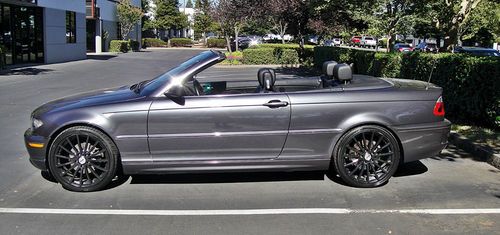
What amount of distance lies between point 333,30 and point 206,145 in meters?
21.3

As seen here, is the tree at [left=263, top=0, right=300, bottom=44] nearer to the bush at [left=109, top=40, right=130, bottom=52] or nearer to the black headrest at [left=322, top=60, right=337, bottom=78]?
the black headrest at [left=322, top=60, right=337, bottom=78]

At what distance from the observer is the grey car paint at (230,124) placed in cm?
517

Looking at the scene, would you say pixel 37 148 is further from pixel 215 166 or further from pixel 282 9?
pixel 282 9

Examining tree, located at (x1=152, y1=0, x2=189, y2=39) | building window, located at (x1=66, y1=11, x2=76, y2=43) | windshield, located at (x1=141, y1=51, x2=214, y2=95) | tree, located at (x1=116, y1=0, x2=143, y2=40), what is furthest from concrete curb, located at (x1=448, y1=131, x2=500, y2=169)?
tree, located at (x1=152, y1=0, x2=189, y2=39)

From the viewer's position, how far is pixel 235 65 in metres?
27.3

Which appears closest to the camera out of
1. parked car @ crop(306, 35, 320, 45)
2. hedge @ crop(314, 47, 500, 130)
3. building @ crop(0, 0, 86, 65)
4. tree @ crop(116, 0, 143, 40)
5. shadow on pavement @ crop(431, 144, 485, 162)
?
shadow on pavement @ crop(431, 144, 485, 162)

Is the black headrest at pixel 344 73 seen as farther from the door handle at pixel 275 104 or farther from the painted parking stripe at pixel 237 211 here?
the painted parking stripe at pixel 237 211

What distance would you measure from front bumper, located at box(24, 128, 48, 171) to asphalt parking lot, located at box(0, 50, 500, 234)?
32cm

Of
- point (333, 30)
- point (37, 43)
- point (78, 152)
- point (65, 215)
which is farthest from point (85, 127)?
point (37, 43)

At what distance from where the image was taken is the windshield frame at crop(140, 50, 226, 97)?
210 inches

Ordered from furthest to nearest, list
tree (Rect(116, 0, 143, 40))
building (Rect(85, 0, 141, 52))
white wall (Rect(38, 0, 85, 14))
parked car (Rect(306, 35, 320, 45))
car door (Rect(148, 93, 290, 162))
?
tree (Rect(116, 0, 143, 40)) → building (Rect(85, 0, 141, 52)) → parked car (Rect(306, 35, 320, 45)) → white wall (Rect(38, 0, 85, 14)) → car door (Rect(148, 93, 290, 162))

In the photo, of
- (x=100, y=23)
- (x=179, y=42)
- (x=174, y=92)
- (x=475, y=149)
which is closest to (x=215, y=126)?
(x=174, y=92)

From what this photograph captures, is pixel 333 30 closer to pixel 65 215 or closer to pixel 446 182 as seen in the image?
pixel 446 182

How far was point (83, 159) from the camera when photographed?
5277 millimetres
